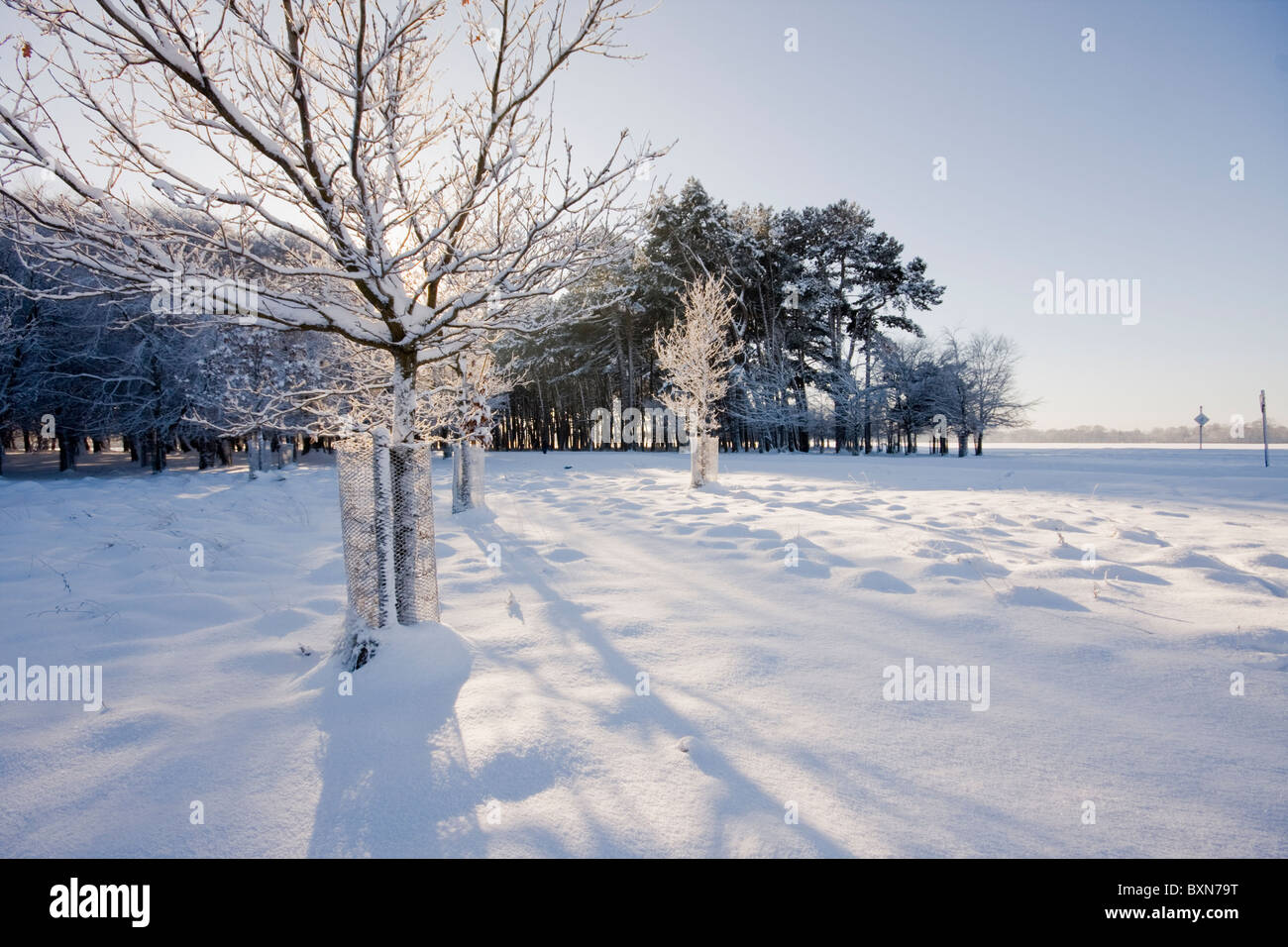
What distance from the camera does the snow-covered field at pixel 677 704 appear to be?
2410 millimetres

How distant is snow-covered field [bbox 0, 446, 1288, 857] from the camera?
2.41 meters

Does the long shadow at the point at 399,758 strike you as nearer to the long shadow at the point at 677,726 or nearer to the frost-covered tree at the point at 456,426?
the long shadow at the point at 677,726

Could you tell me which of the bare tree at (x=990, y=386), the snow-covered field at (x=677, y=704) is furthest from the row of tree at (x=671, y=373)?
the snow-covered field at (x=677, y=704)

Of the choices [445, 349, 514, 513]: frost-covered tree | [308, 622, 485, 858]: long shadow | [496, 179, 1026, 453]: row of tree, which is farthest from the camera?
[496, 179, 1026, 453]: row of tree

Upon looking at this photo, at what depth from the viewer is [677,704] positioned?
3.53 metres

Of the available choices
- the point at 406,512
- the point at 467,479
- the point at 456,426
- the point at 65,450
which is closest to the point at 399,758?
the point at 406,512

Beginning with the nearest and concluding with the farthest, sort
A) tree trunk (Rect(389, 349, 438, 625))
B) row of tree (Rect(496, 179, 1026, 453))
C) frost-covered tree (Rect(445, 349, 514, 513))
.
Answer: tree trunk (Rect(389, 349, 438, 625))
frost-covered tree (Rect(445, 349, 514, 513))
row of tree (Rect(496, 179, 1026, 453))

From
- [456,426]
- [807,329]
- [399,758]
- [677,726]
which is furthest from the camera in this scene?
[807,329]

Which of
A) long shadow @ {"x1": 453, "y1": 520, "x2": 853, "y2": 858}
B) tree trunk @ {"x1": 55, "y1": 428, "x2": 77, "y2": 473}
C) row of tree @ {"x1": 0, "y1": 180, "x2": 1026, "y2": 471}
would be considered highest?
row of tree @ {"x1": 0, "y1": 180, "x2": 1026, "y2": 471}

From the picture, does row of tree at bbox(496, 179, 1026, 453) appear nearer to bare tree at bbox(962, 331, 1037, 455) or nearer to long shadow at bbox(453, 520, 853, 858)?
bare tree at bbox(962, 331, 1037, 455)

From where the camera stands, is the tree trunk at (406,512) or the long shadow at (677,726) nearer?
the long shadow at (677,726)

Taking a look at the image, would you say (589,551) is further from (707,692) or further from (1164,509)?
(1164,509)

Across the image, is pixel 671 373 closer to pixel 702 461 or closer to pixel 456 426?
pixel 702 461

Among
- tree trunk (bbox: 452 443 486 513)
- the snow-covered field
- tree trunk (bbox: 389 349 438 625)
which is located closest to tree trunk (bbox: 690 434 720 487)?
tree trunk (bbox: 452 443 486 513)
